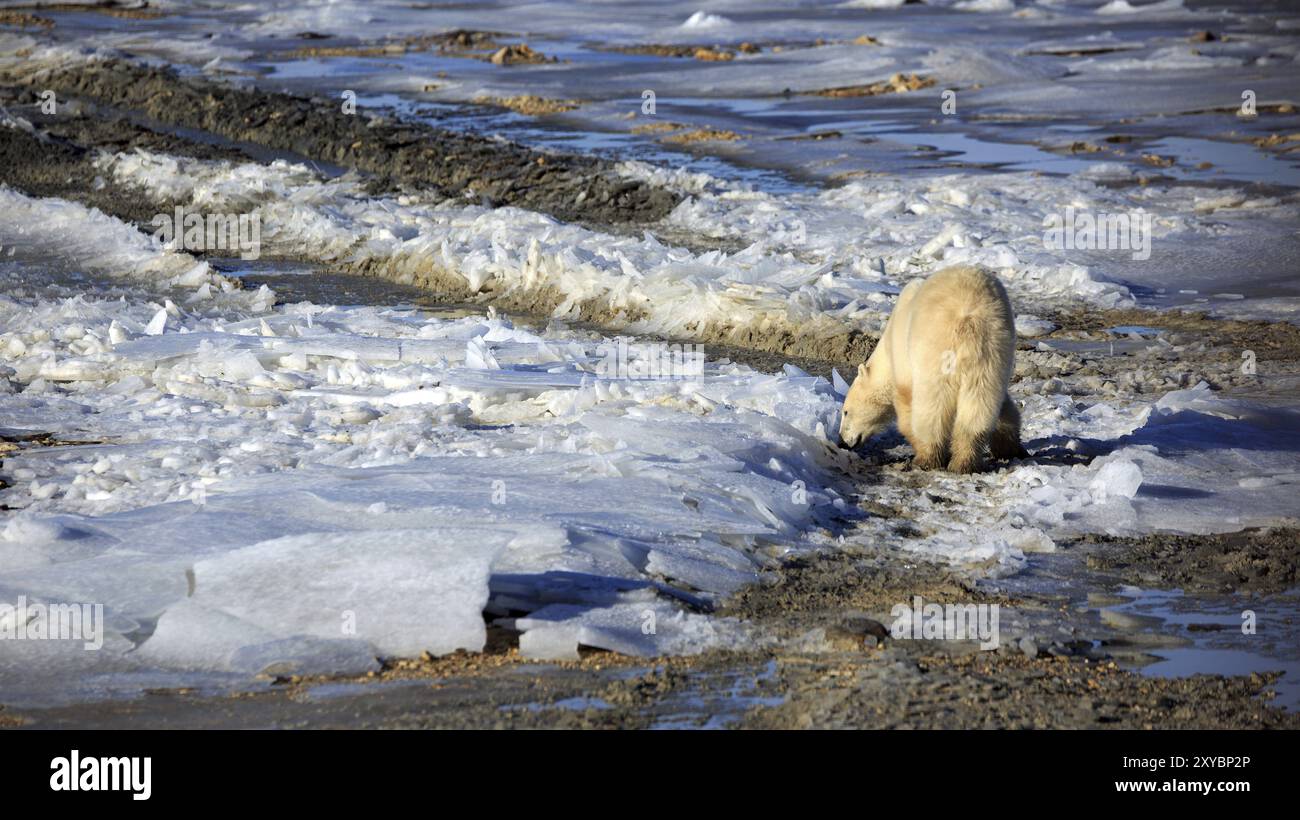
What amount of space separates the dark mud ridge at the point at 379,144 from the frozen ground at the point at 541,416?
27.8 inches

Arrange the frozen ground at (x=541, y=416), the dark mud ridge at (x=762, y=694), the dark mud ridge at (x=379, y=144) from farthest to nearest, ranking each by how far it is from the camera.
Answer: the dark mud ridge at (x=379, y=144) → the frozen ground at (x=541, y=416) → the dark mud ridge at (x=762, y=694)

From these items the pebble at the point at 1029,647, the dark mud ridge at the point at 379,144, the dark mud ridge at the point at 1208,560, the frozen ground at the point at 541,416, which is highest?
the dark mud ridge at the point at 379,144

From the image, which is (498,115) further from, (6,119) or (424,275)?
(424,275)

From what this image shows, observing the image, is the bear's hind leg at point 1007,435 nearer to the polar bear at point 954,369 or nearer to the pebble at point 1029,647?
the polar bear at point 954,369

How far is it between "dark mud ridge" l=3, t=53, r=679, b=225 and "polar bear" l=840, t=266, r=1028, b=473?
26.0 ft

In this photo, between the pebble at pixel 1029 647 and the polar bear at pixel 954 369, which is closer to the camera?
the pebble at pixel 1029 647

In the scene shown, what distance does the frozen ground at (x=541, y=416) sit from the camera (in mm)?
5469

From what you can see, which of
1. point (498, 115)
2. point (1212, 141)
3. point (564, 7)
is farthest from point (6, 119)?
point (564, 7)

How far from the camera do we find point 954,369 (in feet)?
23.1

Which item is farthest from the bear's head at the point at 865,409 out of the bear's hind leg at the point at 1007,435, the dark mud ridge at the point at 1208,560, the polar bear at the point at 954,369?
the dark mud ridge at the point at 1208,560

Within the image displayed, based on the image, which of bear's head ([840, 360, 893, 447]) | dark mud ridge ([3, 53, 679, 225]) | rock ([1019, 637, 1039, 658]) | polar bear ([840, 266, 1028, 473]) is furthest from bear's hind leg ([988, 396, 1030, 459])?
dark mud ridge ([3, 53, 679, 225])

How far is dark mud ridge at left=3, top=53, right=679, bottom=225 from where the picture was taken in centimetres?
1585

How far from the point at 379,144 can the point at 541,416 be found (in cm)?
1188

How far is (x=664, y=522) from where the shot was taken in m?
6.44
